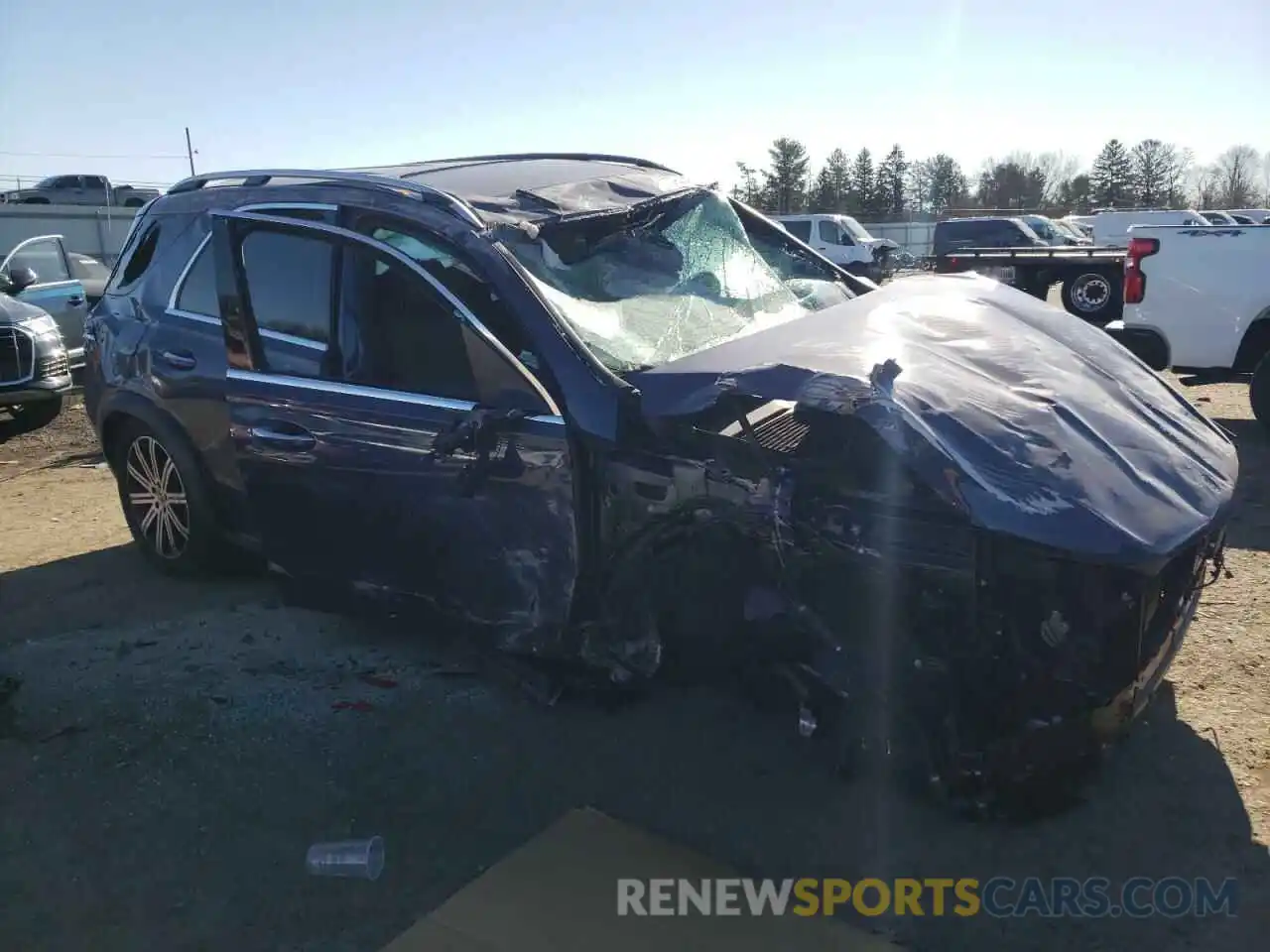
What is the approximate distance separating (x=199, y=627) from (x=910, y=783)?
3.29 meters

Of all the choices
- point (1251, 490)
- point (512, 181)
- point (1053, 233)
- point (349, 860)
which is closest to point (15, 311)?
point (512, 181)

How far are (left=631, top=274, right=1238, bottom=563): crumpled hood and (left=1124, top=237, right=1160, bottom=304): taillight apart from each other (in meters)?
4.89

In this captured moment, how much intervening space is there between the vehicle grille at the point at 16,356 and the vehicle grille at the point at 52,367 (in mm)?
63

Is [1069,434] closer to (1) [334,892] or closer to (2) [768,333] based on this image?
(2) [768,333]

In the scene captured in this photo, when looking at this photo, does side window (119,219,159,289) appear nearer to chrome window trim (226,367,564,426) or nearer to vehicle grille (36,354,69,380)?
chrome window trim (226,367,564,426)

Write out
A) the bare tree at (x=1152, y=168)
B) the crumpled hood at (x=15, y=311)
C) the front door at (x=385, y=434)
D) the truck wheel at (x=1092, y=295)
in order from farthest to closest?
the bare tree at (x=1152, y=168) → the truck wheel at (x=1092, y=295) → the crumpled hood at (x=15, y=311) → the front door at (x=385, y=434)

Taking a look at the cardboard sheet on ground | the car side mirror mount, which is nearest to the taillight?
the cardboard sheet on ground

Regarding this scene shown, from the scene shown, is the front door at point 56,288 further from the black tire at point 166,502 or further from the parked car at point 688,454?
the parked car at point 688,454

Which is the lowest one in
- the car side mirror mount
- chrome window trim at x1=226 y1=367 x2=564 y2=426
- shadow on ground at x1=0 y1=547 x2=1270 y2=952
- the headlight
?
shadow on ground at x1=0 y1=547 x2=1270 y2=952

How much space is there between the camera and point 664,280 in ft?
12.9

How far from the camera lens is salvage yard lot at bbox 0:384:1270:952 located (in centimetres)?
280

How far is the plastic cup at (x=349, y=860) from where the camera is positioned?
2914mm

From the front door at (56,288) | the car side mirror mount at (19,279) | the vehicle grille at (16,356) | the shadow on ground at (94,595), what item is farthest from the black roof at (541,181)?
the front door at (56,288)

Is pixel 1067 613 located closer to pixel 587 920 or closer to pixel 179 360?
pixel 587 920
